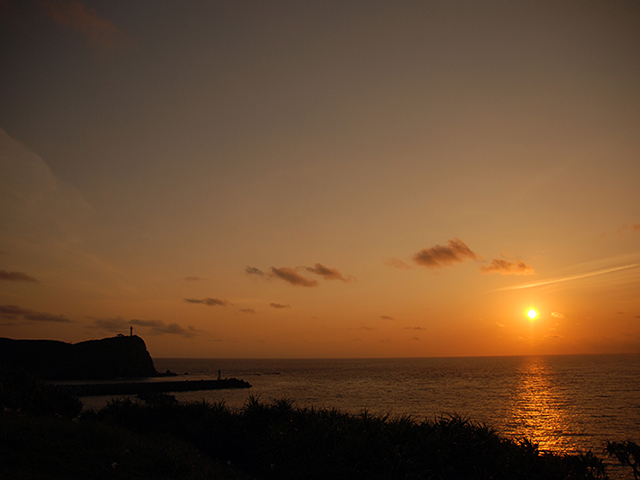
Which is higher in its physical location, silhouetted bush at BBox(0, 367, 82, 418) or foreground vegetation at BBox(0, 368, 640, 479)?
silhouetted bush at BBox(0, 367, 82, 418)

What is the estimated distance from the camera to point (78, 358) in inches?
3861

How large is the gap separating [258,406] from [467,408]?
142ft

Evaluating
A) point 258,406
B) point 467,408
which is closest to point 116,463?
point 258,406

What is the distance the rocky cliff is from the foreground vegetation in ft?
309

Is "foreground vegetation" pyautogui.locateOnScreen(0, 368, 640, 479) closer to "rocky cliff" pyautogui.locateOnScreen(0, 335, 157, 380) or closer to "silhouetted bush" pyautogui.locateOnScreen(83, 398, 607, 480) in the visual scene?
"silhouetted bush" pyautogui.locateOnScreen(83, 398, 607, 480)

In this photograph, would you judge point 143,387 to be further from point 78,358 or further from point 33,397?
point 33,397

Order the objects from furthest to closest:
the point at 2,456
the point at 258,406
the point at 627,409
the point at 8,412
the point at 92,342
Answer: the point at 92,342 < the point at 627,409 < the point at 258,406 < the point at 8,412 < the point at 2,456

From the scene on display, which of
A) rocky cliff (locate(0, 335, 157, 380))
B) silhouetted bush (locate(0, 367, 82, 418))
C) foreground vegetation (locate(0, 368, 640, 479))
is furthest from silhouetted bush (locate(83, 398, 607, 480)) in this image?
rocky cliff (locate(0, 335, 157, 380))

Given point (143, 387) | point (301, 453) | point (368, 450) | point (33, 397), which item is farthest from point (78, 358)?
point (368, 450)

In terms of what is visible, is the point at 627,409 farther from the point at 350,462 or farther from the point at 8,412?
the point at 8,412

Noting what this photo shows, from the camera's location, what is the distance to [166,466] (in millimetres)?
11352

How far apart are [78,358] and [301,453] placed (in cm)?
10481

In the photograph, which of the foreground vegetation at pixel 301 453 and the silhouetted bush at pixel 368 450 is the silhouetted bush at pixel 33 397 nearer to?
the foreground vegetation at pixel 301 453

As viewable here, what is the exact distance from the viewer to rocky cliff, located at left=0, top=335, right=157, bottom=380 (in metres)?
93.0
